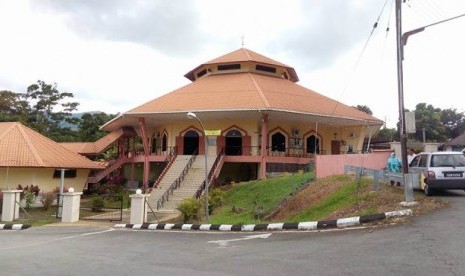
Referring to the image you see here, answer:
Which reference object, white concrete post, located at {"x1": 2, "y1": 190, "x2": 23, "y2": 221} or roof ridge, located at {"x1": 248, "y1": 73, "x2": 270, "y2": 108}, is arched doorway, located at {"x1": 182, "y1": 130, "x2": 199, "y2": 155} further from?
white concrete post, located at {"x1": 2, "y1": 190, "x2": 23, "y2": 221}

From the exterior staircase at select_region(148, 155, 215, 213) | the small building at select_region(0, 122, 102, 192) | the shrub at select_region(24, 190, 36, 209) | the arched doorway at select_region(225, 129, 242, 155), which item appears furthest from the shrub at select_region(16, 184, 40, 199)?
the arched doorway at select_region(225, 129, 242, 155)

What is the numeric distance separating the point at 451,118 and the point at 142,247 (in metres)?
60.7

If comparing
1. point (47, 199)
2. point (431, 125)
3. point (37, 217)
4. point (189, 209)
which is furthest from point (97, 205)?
point (431, 125)

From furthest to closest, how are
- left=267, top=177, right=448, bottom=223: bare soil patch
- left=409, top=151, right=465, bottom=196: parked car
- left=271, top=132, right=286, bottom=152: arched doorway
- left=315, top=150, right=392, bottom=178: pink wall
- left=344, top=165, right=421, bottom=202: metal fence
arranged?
left=271, top=132, right=286, bottom=152: arched doorway < left=315, top=150, right=392, bottom=178: pink wall < left=409, top=151, right=465, bottom=196: parked car < left=344, top=165, right=421, bottom=202: metal fence < left=267, top=177, right=448, bottom=223: bare soil patch

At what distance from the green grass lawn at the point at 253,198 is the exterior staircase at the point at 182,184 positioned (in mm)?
2252

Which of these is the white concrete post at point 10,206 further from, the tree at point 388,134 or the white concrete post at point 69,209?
the tree at point 388,134

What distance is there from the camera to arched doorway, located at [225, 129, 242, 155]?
95.0ft

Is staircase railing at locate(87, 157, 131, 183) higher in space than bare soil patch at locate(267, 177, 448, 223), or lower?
higher

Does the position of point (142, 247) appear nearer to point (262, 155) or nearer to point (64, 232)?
point (64, 232)

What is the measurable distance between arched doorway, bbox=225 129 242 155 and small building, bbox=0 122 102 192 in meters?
8.69

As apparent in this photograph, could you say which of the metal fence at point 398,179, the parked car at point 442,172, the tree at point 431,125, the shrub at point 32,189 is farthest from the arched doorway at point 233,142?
the tree at point 431,125

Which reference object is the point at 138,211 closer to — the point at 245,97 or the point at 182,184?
→ the point at 182,184

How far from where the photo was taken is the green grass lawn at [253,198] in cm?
1590

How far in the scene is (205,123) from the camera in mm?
29344
